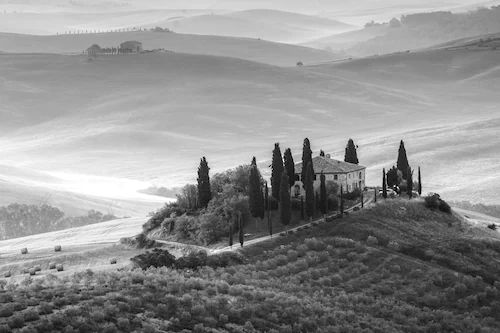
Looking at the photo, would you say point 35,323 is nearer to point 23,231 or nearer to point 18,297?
point 18,297

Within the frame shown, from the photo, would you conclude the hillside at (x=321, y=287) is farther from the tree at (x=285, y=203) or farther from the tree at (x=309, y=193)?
the tree at (x=309, y=193)

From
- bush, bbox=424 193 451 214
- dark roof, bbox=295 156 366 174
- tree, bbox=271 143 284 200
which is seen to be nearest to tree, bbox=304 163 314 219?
tree, bbox=271 143 284 200

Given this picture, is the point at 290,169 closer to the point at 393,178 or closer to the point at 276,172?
the point at 276,172

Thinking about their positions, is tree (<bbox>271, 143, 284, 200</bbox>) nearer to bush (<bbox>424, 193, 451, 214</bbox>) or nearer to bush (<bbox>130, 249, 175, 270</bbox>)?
bush (<bbox>424, 193, 451, 214</bbox>)

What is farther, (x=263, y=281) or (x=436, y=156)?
(x=436, y=156)

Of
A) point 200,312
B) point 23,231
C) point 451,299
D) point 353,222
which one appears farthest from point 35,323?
point 23,231

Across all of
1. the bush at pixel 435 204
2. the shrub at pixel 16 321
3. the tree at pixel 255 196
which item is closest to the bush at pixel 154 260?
the tree at pixel 255 196

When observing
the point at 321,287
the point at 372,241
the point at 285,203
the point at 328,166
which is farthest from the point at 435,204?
the point at 321,287
